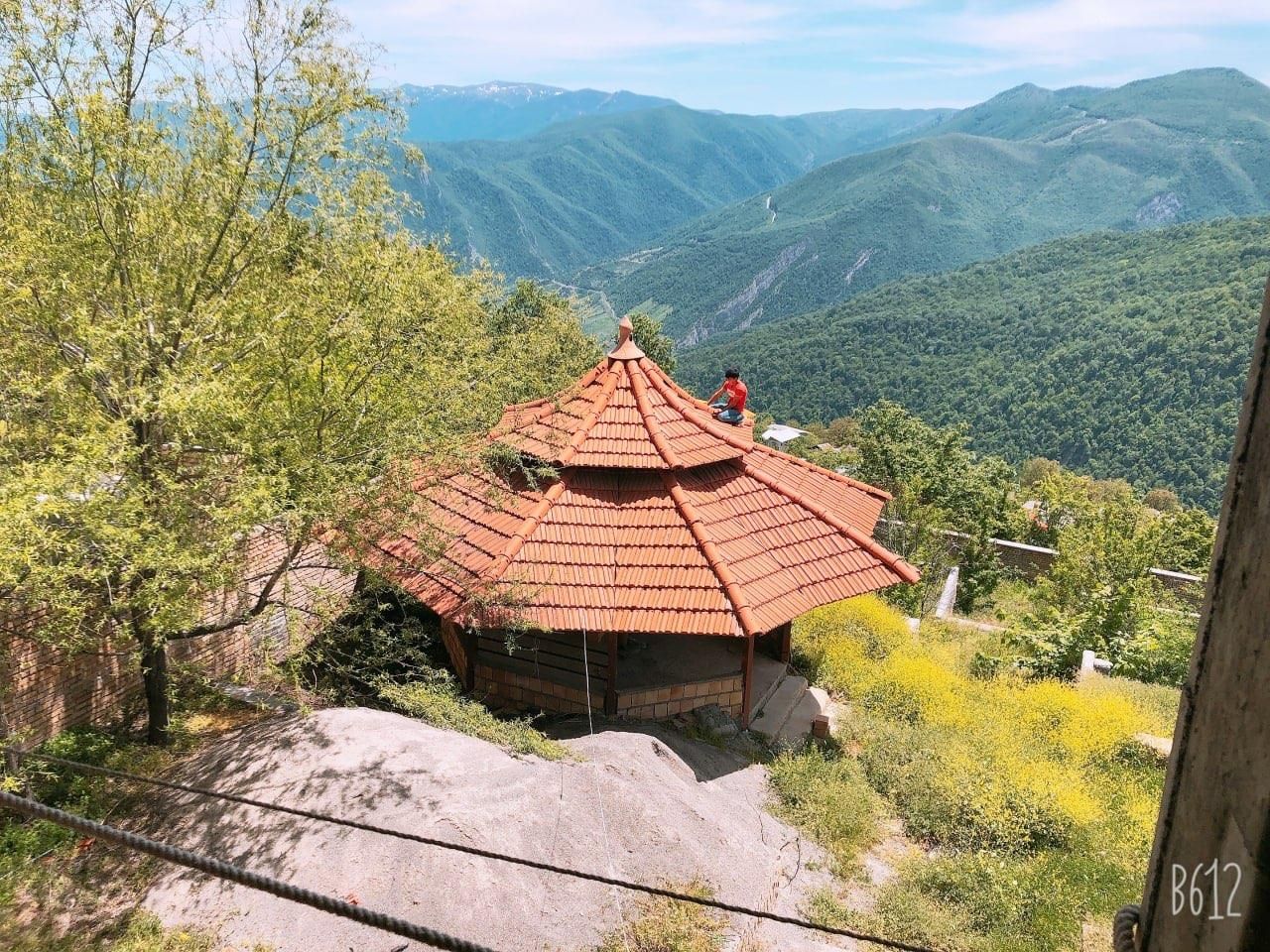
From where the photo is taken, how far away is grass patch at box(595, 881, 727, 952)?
6.50 meters

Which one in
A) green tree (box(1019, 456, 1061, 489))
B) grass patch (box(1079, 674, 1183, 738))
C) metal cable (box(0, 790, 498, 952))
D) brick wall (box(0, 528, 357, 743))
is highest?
metal cable (box(0, 790, 498, 952))

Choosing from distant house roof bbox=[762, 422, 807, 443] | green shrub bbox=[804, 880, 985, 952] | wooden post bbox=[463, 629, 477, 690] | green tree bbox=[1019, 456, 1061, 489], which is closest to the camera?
green shrub bbox=[804, 880, 985, 952]

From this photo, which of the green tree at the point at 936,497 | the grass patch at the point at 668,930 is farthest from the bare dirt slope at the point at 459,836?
the green tree at the point at 936,497

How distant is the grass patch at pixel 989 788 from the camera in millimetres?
7711

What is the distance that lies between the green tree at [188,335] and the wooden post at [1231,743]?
6671mm

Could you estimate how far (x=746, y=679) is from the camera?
11.2 m

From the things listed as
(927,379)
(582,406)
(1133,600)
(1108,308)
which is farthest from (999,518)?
(1108,308)

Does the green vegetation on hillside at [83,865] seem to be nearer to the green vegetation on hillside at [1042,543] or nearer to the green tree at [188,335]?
the green tree at [188,335]

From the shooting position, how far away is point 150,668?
331 inches

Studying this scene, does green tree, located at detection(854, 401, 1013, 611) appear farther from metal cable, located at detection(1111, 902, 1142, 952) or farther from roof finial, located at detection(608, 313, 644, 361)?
metal cable, located at detection(1111, 902, 1142, 952)

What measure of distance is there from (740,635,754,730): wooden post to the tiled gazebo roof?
1.10 metres

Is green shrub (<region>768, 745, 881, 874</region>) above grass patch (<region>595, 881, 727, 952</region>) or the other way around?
the other way around

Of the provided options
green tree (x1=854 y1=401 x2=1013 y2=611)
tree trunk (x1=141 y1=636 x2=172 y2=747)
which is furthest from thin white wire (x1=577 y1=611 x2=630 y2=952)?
green tree (x1=854 y1=401 x2=1013 y2=611)

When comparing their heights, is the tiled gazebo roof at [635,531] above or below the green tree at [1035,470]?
above
